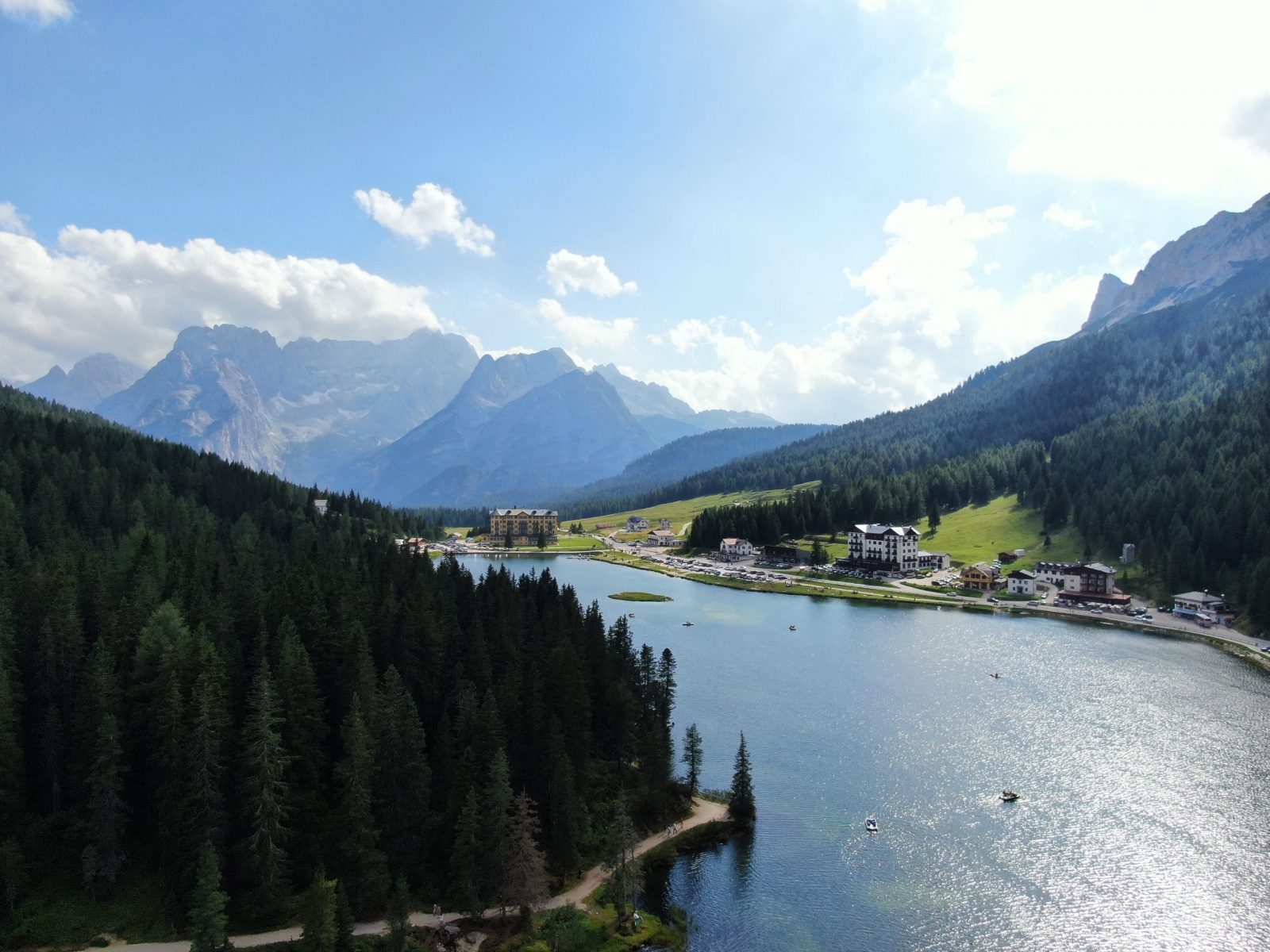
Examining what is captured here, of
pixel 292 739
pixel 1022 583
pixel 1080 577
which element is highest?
pixel 1080 577

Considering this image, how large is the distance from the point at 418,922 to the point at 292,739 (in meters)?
13.7

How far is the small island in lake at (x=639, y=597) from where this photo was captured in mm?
161000

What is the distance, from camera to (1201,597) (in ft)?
414

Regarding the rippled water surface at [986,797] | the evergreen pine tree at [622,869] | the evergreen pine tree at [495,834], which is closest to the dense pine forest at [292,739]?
the evergreen pine tree at [495,834]

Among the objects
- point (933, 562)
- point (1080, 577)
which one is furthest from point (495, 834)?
point (933, 562)

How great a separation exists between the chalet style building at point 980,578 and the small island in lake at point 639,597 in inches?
2371

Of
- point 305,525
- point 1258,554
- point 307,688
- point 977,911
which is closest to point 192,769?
point 307,688

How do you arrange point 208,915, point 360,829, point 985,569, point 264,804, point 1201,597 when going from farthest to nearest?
point 985,569, point 1201,597, point 360,829, point 264,804, point 208,915

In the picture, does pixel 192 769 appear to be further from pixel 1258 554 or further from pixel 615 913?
pixel 1258 554

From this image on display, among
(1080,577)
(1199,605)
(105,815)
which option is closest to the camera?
(105,815)

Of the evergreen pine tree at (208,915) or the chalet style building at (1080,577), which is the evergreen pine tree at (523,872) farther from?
the chalet style building at (1080,577)

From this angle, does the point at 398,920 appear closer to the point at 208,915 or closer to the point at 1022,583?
the point at 208,915

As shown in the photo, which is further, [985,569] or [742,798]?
[985,569]

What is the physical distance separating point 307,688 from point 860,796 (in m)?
42.1
